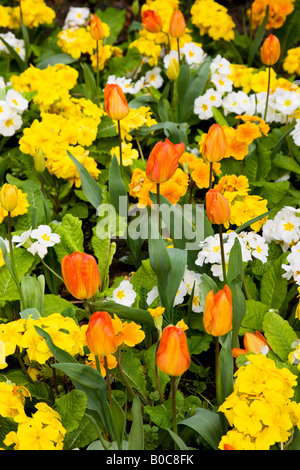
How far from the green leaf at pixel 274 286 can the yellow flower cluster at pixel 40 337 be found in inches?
26.6

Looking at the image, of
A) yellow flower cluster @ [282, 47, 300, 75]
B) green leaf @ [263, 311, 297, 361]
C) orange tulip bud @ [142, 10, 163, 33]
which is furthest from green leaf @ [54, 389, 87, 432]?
yellow flower cluster @ [282, 47, 300, 75]

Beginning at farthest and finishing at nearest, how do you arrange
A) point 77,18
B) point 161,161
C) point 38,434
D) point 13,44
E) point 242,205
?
1. point 77,18
2. point 13,44
3. point 242,205
4. point 161,161
5. point 38,434

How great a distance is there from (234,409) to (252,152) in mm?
1360

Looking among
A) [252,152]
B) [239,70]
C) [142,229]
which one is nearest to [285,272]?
[142,229]

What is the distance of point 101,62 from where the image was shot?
3100mm

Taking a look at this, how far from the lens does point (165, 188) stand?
2.12 metres

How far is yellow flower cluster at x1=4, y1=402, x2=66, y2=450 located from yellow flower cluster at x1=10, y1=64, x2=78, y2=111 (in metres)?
1.52

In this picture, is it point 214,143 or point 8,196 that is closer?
point 8,196

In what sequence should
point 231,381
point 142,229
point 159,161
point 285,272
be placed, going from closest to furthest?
point 231,381
point 159,161
point 285,272
point 142,229

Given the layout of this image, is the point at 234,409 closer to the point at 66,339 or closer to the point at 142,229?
the point at 66,339

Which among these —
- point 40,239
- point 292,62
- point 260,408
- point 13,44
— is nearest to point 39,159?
point 40,239

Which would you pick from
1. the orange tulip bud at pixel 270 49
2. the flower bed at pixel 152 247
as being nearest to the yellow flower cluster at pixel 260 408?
the flower bed at pixel 152 247

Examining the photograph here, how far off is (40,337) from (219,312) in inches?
20.2

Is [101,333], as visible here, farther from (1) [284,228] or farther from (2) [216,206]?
(1) [284,228]
